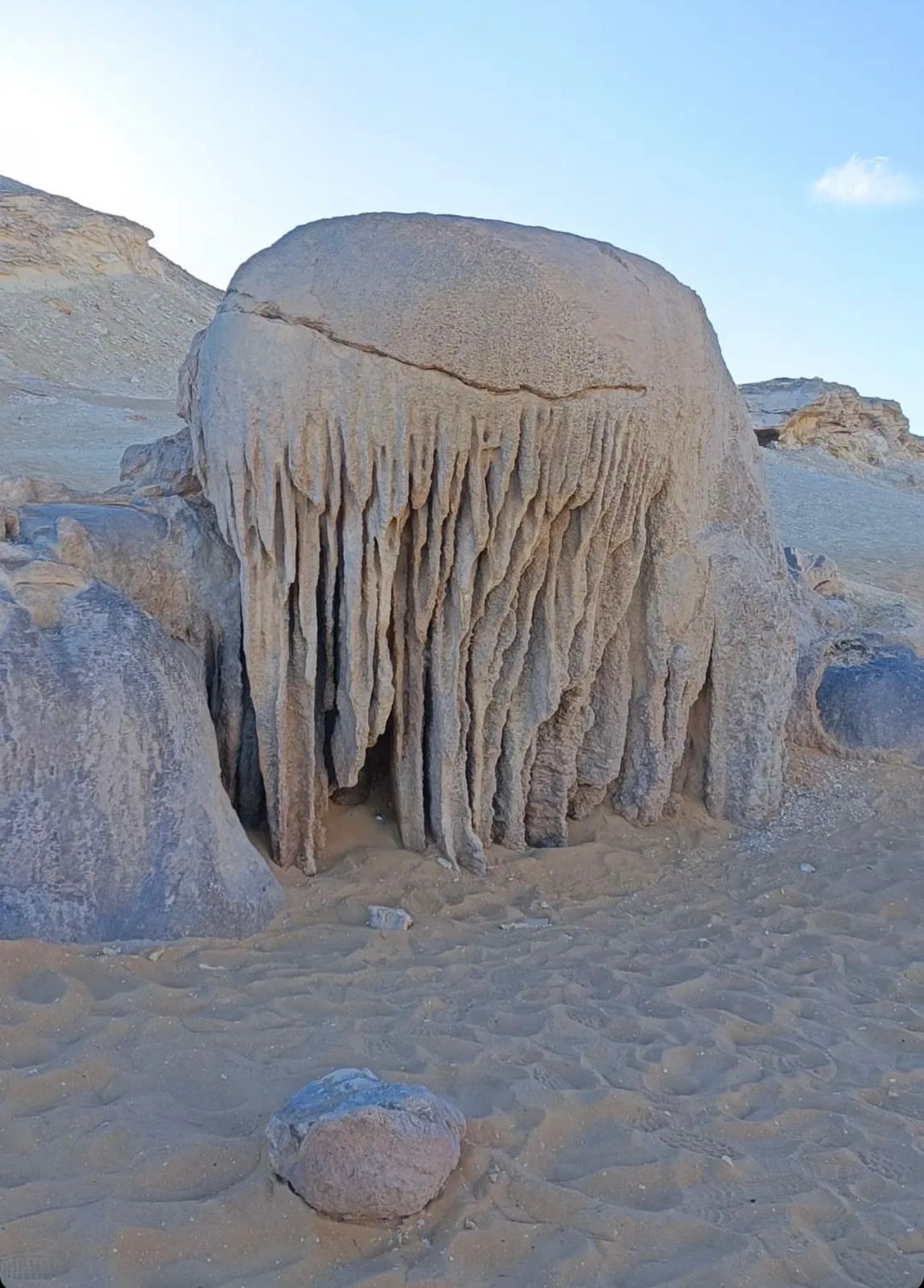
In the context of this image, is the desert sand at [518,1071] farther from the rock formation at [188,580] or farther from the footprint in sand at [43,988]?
the rock formation at [188,580]

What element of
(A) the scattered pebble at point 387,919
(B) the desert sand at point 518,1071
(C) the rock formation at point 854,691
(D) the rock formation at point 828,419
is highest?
(D) the rock formation at point 828,419

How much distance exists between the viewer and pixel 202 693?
4.02 m

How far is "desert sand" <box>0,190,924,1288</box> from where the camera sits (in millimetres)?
2082

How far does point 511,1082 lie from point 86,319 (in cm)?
2129

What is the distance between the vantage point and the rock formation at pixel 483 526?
378cm

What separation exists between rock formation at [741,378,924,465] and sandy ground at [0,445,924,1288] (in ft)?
54.9

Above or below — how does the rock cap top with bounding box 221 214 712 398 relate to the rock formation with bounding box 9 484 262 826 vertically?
above

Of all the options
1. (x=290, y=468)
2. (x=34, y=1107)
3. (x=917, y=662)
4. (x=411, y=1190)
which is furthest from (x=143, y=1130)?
(x=917, y=662)

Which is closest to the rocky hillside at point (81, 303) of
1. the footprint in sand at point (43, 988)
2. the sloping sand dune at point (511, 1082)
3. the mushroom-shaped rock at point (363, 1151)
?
the sloping sand dune at point (511, 1082)

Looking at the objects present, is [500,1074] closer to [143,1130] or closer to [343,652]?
[143,1130]

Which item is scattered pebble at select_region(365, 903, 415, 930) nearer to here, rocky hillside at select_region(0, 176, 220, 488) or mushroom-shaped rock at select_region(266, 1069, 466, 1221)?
mushroom-shaped rock at select_region(266, 1069, 466, 1221)

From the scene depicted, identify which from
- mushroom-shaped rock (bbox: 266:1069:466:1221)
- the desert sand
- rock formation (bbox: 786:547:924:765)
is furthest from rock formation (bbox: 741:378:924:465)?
mushroom-shaped rock (bbox: 266:1069:466:1221)

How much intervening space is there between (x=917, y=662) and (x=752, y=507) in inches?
74.4

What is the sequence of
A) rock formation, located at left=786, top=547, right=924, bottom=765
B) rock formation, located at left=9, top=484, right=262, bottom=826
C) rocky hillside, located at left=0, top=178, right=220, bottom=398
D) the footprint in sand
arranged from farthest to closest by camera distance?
1. rocky hillside, located at left=0, top=178, right=220, bottom=398
2. rock formation, located at left=786, top=547, right=924, bottom=765
3. rock formation, located at left=9, top=484, right=262, bottom=826
4. the footprint in sand
